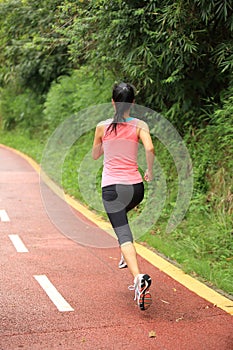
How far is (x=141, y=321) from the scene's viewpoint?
5.62 m

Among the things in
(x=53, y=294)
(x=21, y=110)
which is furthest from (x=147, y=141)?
(x=21, y=110)

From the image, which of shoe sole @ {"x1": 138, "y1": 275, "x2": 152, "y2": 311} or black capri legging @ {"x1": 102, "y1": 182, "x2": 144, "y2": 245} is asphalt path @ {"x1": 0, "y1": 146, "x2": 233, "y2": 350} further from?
black capri legging @ {"x1": 102, "y1": 182, "x2": 144, "y2": 245}

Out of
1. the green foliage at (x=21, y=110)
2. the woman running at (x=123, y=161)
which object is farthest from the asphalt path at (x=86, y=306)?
the green foliage at (x=21, y=110)

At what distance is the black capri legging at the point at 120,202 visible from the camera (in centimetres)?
599

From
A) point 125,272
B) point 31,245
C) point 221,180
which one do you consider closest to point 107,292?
point 125,272

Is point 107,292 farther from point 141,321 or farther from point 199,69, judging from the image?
point 199,69

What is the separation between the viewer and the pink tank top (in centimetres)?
593

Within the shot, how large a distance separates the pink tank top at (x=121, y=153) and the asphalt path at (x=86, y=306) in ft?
3.86

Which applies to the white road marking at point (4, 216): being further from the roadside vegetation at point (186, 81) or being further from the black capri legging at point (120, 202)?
the black capri legging at point (120, 202)

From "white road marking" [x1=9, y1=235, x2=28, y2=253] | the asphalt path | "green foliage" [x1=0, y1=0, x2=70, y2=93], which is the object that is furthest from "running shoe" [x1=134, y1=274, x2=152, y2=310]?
"green foliage" [x1=0, y1=0, x2=70, y2=93]

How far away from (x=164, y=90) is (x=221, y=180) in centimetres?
210

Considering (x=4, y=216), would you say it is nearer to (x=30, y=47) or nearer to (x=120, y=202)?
(x=30, y=47)

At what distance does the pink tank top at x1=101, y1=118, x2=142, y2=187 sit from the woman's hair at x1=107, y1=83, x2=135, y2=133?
1.7 inches

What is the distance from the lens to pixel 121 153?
5.97 metres
